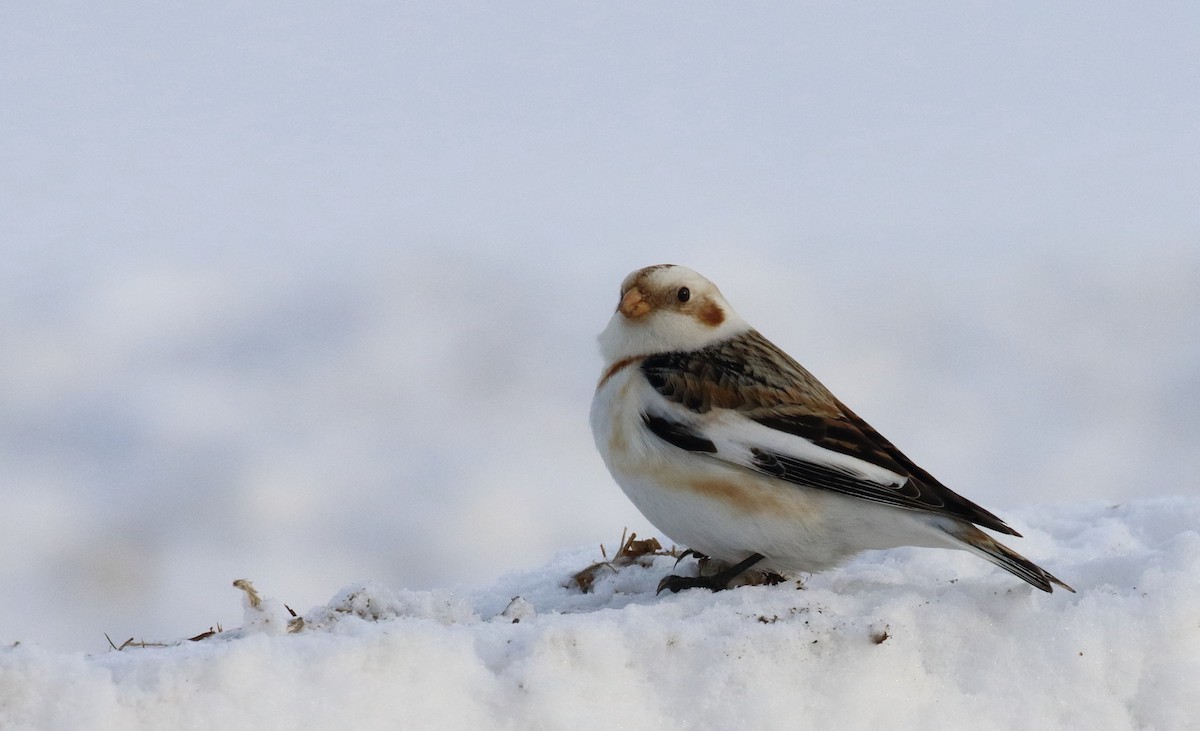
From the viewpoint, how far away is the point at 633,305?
502cm

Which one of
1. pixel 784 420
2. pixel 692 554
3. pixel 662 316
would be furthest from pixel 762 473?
pixel 662 316

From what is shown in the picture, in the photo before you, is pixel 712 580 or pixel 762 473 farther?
pixel 712 580

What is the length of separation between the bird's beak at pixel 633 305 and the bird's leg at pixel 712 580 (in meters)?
1.04

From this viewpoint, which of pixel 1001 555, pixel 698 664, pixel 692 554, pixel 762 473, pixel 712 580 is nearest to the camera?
pixel 698 664

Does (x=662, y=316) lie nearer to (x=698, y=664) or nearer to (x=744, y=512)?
(x=744, y=512)

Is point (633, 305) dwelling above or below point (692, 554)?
above

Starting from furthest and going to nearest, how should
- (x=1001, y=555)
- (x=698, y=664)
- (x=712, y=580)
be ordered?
(x=712, y=580) → (x=1001, y=555) → (x=698, y=664)

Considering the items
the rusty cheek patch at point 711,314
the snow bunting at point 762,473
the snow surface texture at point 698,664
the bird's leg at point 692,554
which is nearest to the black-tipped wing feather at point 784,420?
the snow bunting at point 762,473

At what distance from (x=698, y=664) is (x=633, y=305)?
1795 millimetres

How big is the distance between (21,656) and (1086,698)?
289 centimetres

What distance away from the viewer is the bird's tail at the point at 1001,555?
12.8 ft

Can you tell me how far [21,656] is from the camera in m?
3.21

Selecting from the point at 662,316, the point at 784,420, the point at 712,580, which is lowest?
the point at 712,580

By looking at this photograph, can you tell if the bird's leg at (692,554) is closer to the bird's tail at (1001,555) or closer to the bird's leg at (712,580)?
the bird's leg at (712,580)
